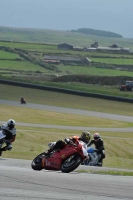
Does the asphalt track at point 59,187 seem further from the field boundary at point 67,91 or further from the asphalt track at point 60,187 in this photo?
the field boundary at point 67,91

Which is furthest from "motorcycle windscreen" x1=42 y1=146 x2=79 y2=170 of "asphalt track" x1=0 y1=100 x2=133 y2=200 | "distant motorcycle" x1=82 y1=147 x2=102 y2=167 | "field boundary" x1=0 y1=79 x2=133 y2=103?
"field boundary" x1=0 y1=79 x2=133 y2=103

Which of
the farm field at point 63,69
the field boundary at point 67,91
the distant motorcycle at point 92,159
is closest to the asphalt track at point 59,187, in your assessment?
the distant motorcycle at point 92,159

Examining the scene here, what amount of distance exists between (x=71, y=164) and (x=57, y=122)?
28017 mm

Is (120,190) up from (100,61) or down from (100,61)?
down

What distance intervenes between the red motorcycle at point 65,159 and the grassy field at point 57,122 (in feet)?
26.5

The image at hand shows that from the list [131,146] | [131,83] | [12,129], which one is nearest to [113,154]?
[131,146]

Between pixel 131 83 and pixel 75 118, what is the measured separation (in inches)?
1006

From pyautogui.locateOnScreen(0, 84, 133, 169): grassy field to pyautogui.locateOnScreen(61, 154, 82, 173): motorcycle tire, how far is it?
8.38m

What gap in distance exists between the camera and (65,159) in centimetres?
1595

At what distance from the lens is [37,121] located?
43625 millimetres

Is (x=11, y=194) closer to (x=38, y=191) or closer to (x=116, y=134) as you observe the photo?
(x=38, y=191)

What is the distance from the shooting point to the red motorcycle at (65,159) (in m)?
15.8

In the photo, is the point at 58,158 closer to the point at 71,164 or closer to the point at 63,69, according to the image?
the point at 71,164

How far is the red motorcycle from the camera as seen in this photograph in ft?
51.9
